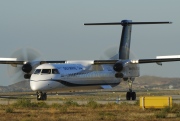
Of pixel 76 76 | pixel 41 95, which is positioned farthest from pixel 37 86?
pixel 76 76

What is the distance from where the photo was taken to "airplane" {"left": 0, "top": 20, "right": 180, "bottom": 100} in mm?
53406

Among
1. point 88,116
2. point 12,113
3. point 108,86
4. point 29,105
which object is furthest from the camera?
point 108,86

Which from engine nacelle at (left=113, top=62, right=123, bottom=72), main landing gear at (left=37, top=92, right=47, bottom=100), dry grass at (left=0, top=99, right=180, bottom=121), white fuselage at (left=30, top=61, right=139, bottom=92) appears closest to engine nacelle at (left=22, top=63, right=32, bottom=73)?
white fuselage at (left=30, top=61, right=139, bottom=92)

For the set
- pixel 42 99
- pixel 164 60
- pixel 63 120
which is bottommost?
pixel 63 120

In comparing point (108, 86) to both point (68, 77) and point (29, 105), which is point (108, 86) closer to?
point (68, 77)

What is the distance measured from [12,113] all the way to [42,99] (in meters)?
16.7

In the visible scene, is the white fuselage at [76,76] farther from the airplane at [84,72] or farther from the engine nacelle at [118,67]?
the engine nacelle at [118,67]

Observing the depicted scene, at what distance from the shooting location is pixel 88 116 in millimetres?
35062

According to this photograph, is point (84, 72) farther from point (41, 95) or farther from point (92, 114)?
point (92, 114)

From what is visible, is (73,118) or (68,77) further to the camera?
(68,77)

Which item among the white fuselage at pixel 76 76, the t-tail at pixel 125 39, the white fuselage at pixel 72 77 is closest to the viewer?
the white fuselage at pixel 72 77

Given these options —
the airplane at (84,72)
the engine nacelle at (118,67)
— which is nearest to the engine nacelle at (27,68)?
the airplane at (84,72)

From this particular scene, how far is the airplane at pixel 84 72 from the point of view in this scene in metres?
53.4

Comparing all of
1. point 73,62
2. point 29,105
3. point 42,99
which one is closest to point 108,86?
point 73,62
